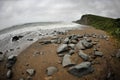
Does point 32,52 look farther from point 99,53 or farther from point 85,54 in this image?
point 99,53

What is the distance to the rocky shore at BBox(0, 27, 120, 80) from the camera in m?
11.8

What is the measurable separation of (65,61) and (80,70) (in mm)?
1320

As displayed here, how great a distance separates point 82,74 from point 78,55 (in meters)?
1.89

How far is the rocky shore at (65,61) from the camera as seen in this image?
38.8 ft

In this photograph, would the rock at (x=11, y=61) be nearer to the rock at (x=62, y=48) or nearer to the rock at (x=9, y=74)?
the rock at (x=9, y=74)

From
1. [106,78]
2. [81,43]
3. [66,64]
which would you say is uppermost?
[81,43]

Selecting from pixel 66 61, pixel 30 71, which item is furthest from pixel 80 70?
pixel 30 71

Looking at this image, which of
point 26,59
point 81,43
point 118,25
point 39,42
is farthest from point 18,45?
point 118,25

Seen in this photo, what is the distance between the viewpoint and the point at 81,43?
14.7 m

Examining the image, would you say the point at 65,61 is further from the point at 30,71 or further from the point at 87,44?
the point at 87,44

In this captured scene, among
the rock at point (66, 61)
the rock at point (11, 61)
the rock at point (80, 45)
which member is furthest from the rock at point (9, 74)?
the rock at point (80, 45)

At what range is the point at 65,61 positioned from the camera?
12547mm

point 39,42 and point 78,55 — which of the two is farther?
point 39,42

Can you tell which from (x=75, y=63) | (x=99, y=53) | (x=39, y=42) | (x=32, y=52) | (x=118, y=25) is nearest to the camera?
(x=75, y=63)
